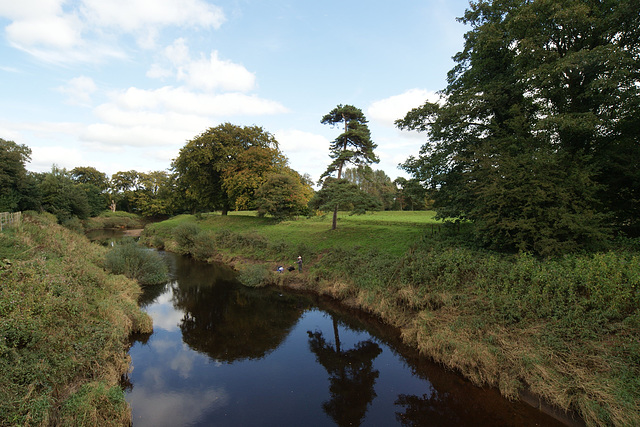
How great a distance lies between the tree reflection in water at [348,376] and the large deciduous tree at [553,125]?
27.5 feet

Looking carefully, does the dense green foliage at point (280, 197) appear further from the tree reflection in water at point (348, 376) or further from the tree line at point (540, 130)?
the tree reflection in water at point (348, 376)

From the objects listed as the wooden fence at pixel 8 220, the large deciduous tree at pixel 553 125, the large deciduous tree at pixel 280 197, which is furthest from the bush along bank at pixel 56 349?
the large deciduous tree at pixel 280 197

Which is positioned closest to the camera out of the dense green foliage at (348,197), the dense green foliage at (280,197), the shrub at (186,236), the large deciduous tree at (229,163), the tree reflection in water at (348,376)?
the tree reflection in water at (348,376)

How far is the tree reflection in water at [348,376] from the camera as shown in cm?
924

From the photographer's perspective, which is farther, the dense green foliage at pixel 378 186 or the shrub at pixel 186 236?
the shrub at pixel 186 236

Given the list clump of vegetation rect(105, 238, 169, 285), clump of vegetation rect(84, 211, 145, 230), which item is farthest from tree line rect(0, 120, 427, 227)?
clump of vegetation rect(105, 238, 169, 285)

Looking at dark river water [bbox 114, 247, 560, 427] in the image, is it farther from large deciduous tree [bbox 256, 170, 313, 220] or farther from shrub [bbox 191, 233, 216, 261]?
large deciduous tree [bbox 256, 170, 313, 220]

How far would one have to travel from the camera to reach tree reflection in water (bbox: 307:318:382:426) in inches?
364

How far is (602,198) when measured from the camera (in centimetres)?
1437

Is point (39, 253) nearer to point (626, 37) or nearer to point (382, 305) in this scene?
point (382, 305)

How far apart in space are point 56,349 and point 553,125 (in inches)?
799

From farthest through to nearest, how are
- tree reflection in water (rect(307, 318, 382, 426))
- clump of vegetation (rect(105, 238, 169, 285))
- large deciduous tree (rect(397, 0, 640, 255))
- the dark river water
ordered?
clump of vegetation (rect(105, 238, 169, 285)) → large deciduous tree (rect(397, 0, 640, 255)) → tree reflection in water (rect(307, 318, 382, 426)) → the dark river water

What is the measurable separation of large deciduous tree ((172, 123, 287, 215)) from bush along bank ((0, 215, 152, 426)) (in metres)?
26.3

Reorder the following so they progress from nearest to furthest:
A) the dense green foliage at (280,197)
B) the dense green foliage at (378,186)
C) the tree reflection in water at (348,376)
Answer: the tree reflection in water at (348,376)
the dense green foliage at (378,186)
the dense green foliage at (280,197)
